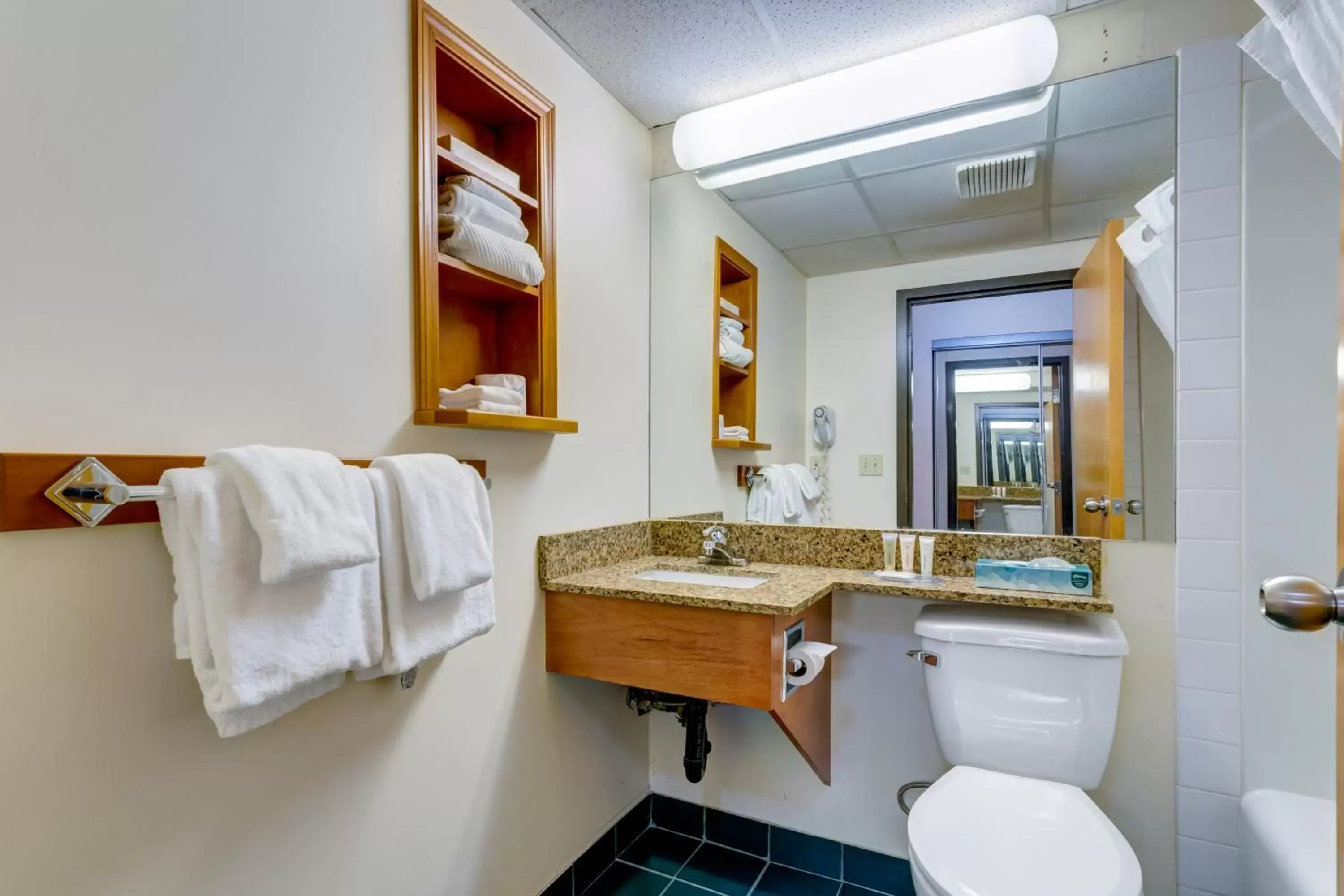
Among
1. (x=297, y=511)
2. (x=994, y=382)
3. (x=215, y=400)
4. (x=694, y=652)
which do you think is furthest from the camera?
(x=994, y=382)

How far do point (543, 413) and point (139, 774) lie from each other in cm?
91

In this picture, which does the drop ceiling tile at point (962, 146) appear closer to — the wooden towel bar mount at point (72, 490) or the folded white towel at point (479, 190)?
the folded white towel at point (479, 190)

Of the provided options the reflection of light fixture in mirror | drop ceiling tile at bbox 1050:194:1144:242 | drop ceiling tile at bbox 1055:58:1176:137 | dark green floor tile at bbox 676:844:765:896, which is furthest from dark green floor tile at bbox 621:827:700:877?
drop ceiling tile at bbox 1055:58:1176:137

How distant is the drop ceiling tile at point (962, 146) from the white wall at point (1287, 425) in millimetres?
394

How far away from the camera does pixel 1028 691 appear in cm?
139

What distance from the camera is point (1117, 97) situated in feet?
4.93

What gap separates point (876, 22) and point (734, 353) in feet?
2.98

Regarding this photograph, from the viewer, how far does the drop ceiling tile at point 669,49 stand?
1.51m

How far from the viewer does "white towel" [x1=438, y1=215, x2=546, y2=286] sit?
1.30 m

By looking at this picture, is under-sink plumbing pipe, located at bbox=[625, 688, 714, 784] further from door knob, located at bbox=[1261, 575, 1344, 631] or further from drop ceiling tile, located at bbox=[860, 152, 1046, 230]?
drop ceiling tile, located at bbox=[860, 152, 1046, 230]

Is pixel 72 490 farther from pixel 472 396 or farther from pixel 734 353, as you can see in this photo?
pixel 734 353

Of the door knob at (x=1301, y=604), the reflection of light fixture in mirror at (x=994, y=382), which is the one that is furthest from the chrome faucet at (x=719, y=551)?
the door knob at (x=1301, y=604)

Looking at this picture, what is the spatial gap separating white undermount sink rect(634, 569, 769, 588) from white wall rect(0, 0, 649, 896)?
0.34 metres

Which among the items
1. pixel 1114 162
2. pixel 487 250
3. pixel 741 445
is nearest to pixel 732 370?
Answer: pixel 741 445
